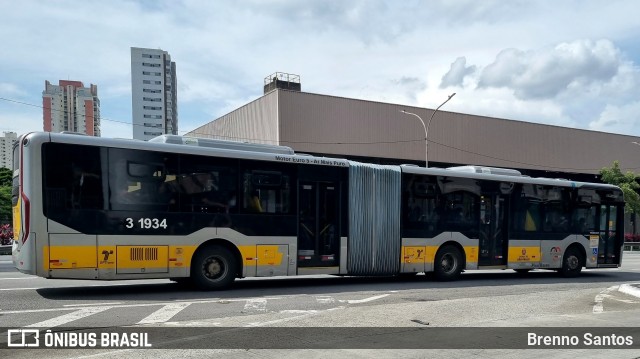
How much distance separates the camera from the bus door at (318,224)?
40.3 feet

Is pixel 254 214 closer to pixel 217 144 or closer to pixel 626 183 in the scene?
pixel 217 144

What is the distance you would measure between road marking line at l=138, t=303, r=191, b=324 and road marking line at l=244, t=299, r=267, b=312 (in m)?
1.10

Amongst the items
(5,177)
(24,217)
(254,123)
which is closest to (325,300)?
(24,217)

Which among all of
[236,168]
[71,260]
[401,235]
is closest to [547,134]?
[401,235]

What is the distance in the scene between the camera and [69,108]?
63750 millimetres

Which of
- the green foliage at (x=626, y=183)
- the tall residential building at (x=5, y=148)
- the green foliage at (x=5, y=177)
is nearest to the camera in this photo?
the green foliage at (x=626, y=183)

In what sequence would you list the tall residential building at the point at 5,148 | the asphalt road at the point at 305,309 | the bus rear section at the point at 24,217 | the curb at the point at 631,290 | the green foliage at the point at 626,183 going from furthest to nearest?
the tall residential building at the point at 5,148
the green foliage at the point at 626,183
the curb at the point at 631,290
the bus rear section at the point at 24,217
the asphalt road at the point at 305,309

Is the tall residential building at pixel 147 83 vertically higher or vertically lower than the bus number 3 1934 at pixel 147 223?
higher

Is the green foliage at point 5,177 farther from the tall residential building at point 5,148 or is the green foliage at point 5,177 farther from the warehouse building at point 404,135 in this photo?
the tall residential building at point 5,148

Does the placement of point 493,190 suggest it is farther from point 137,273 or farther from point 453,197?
point 137,273

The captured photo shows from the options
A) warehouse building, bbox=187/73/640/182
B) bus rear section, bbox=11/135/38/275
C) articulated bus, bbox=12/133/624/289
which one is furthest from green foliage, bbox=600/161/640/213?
bus rear section, bbox=11/135/38/275

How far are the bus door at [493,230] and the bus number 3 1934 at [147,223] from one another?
9.21m

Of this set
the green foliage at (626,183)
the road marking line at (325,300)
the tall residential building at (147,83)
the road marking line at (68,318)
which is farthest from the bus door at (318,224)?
the tall residential building at (147,83)

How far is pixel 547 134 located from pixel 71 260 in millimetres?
48892
